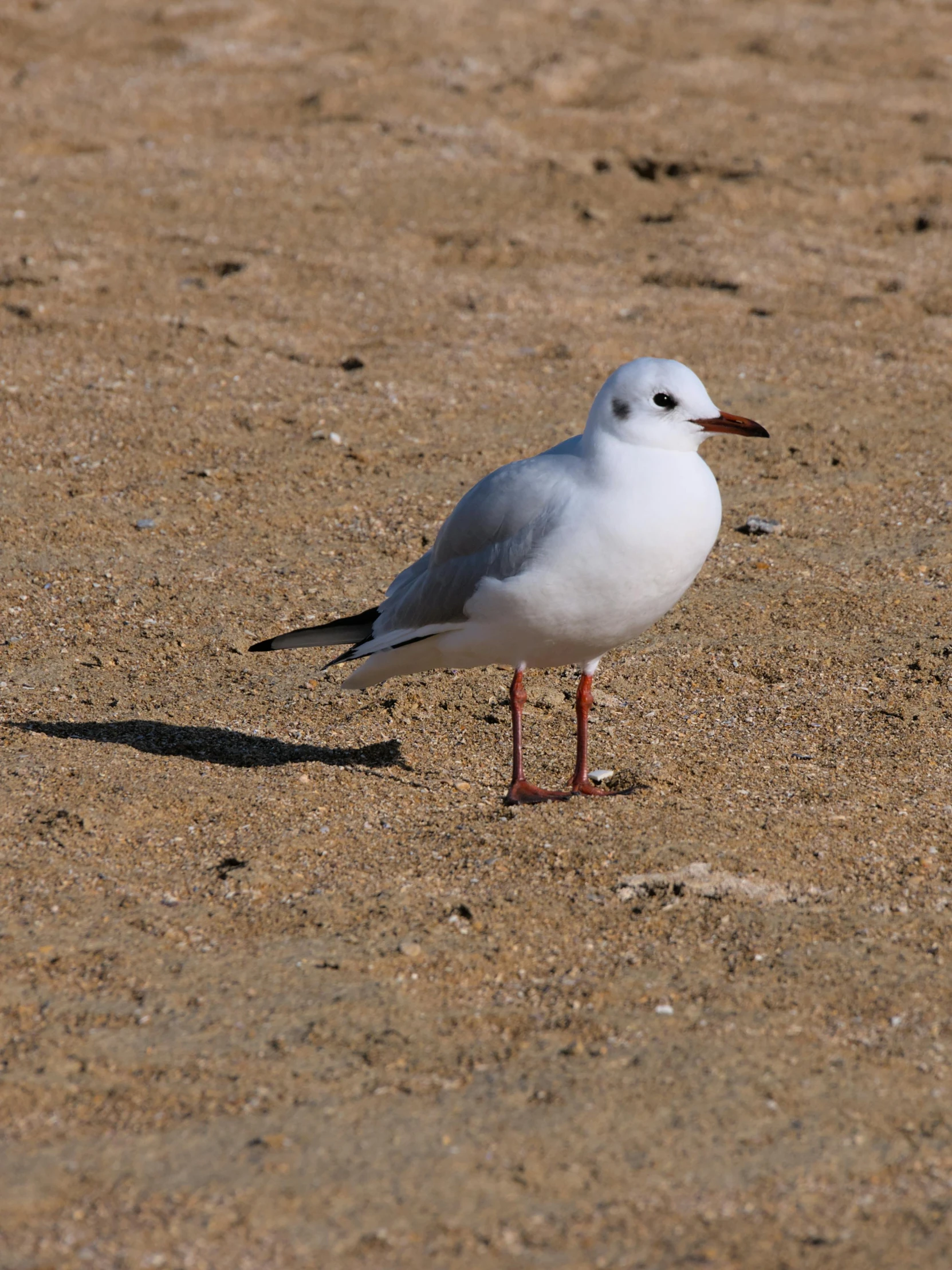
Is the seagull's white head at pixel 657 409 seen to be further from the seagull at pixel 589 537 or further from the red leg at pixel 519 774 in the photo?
the red leg at pixel 519 774

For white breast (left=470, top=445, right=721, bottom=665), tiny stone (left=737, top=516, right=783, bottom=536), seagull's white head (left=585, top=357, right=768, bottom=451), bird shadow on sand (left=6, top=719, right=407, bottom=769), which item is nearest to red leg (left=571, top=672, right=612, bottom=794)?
white breast (left=470, top=445, right=721, bottom=665)

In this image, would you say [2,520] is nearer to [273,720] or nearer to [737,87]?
[273,720]

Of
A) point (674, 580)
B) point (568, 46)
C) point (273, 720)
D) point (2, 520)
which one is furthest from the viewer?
point (568, 46)

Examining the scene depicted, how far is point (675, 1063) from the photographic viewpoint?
9.64 feet

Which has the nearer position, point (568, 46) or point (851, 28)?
point (568, 46)

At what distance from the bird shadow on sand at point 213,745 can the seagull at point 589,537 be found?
454 mm

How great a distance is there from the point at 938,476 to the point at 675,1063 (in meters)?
4.28

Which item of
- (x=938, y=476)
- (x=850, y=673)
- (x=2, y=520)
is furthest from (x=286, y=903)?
(x=938, y=476)

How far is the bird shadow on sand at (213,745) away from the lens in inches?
177

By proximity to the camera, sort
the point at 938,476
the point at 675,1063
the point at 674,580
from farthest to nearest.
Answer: the point at 938,476 < the point at 674,580 < the point at 675,1063

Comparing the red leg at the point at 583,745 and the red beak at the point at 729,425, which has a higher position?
the red beak at the point at 729,425

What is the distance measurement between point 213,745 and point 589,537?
1.49 metres

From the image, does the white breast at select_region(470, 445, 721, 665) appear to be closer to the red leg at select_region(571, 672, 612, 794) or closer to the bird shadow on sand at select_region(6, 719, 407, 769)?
the red leg at select_region(571, 672, 612, 794)

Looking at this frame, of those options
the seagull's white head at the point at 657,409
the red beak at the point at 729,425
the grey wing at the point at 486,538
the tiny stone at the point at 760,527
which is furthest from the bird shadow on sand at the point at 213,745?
the tiny stone at the point at 760,527
